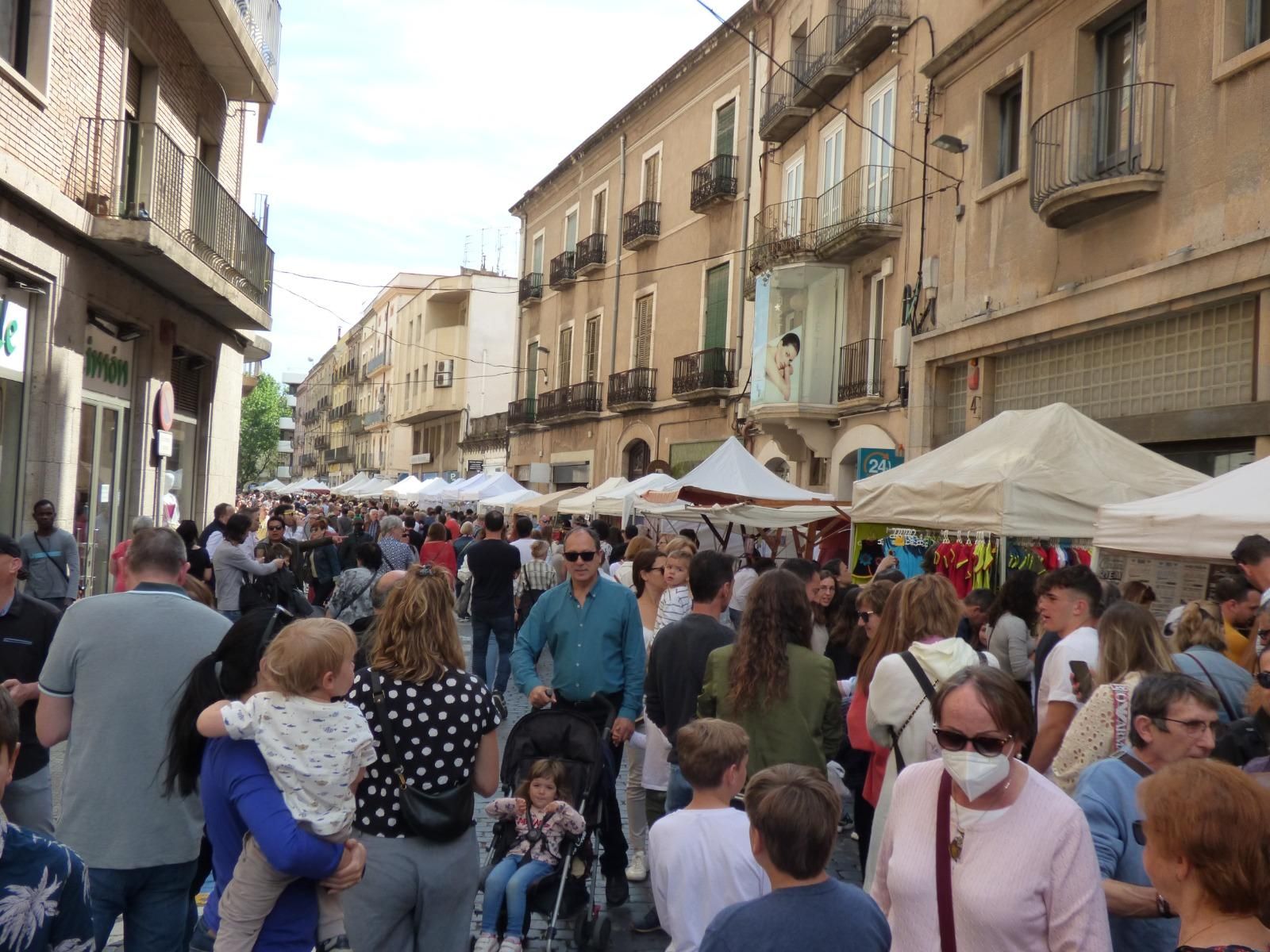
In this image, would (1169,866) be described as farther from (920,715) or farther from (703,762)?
(920,715)

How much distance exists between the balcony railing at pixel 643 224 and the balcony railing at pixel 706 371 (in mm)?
3909

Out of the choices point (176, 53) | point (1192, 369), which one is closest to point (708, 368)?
point (176, 53)

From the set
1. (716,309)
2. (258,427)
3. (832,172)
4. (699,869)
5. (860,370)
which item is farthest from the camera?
(258,427)

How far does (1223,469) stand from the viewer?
11.3 meters

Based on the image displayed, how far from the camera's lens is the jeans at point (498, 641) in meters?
12.0

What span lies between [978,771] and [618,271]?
30.4m

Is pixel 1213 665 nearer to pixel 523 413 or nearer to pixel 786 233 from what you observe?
pixel 786 233

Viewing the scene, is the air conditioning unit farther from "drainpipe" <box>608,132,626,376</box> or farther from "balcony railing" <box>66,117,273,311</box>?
"balcony railing" <box>66,117,273,311</box>

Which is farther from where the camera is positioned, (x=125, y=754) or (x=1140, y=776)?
(x=125, y=754)

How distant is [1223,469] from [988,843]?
951cm

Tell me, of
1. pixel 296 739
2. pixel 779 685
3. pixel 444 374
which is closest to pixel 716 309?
pixel 779 685

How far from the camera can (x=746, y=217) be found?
2575 cm

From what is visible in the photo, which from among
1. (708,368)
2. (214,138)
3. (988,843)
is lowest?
(988,843)

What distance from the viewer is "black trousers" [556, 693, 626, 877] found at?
19.8 feet
